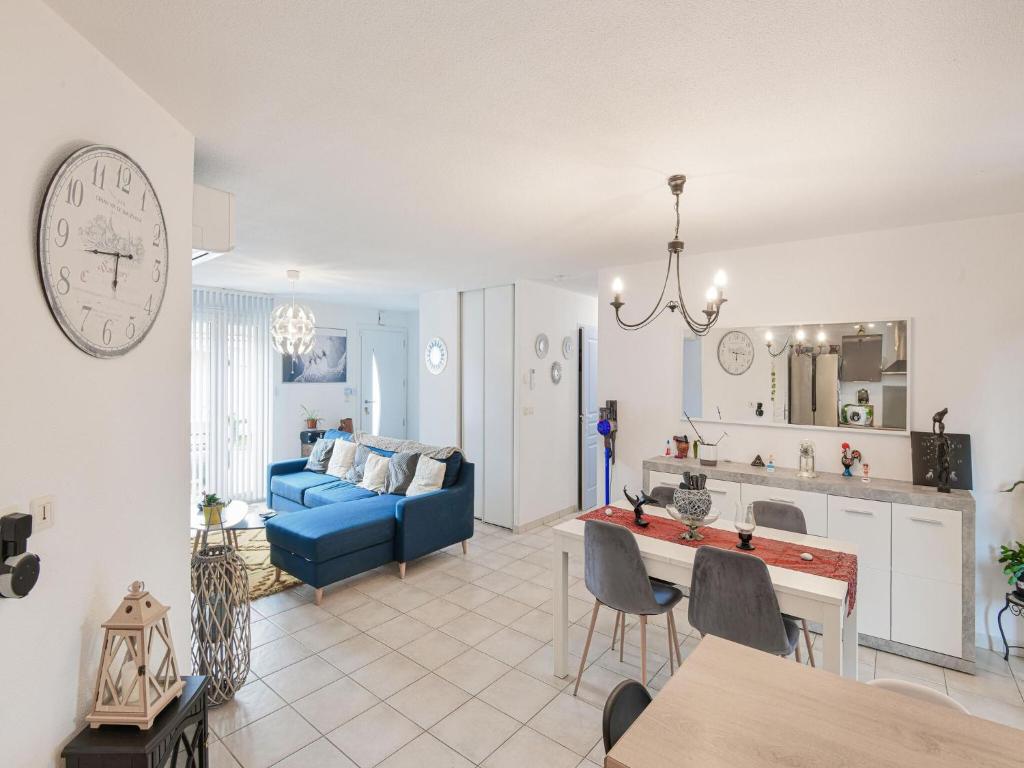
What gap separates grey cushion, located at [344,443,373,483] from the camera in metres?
5.10

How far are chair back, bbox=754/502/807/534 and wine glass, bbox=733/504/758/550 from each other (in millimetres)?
393

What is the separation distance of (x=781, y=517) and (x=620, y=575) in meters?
1.07

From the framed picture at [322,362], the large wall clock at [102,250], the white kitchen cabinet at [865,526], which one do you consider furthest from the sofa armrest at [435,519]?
the framed picture at [322,362]

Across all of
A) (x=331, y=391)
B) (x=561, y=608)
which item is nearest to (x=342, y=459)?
(x=331, y=391)

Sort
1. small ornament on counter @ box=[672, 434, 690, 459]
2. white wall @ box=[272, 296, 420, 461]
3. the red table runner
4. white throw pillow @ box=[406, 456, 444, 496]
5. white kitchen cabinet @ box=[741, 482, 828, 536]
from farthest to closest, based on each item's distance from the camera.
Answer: white wall @ box=[272, 296, 420, 461], white throw pillow @ box=[406, 456, 444, 496], small ornament on counter @ box=[672, 434, 690, 459], white kitchen cabinet @ box=[741, 482, 828, 536], the red table runner

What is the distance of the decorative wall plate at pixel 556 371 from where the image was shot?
5406mm

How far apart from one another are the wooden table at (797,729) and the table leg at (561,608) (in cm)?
136

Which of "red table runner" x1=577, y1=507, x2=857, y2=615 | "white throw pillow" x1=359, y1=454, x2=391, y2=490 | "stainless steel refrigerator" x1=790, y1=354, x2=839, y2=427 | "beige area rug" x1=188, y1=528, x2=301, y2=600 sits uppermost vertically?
"stainless steel refrigerator" x1=790, y1=354, x2=839, y2=427

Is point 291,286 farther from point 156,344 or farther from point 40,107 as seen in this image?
point 40,107

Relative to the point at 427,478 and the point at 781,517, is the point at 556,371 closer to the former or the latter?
the point at 427,478

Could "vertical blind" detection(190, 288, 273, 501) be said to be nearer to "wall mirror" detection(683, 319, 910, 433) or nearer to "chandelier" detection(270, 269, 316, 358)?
"chandelier" detection(270, 269, 316, 358)

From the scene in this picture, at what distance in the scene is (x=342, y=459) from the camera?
5301mm

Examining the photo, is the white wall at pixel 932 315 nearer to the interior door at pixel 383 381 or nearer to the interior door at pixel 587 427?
the interior door at pixel 587 427

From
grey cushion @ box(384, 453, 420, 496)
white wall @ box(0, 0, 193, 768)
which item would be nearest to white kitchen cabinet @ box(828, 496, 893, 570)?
grey cushion @ box(384, 453, 420, 496)
